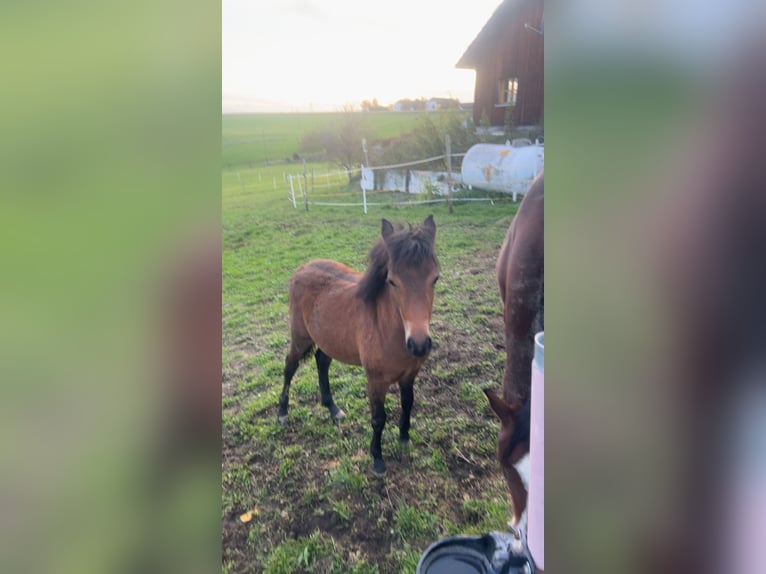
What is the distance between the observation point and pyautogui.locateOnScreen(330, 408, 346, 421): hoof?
1597mm

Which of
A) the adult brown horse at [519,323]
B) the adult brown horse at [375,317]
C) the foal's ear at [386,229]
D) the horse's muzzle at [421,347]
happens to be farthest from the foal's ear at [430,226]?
the horse's muzzle at [421,347]

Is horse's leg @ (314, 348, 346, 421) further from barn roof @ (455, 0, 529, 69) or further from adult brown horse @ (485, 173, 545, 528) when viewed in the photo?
barn roof @ (455, 0, 529, 69)

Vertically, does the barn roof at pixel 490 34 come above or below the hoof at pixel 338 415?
above

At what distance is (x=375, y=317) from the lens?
1592mm

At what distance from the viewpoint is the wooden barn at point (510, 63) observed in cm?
134

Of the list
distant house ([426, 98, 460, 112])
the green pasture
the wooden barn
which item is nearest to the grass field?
the green pasture

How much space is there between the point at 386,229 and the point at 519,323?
1.67 ft

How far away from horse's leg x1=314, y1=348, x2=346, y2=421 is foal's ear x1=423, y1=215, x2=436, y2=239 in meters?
0.56

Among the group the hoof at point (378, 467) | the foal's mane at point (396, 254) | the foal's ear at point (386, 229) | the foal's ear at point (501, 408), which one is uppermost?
the foal's ear at point (386, 229)

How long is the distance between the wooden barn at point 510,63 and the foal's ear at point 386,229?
1.46 feet
